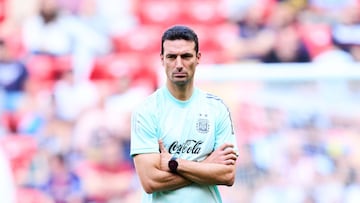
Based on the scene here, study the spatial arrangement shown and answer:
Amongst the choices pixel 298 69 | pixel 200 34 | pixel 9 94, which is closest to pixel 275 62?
pixel 298 69

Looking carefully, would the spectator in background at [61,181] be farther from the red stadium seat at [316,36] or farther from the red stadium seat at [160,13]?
the red stadium seat at [316,36]

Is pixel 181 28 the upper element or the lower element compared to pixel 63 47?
upper

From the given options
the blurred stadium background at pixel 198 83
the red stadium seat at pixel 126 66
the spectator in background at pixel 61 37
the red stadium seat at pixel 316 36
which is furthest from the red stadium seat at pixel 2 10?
the red stadium seat at pixel 316 36

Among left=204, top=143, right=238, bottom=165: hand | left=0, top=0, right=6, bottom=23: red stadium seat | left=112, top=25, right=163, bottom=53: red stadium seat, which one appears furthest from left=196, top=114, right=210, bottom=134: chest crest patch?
left=0, top=0, right=6, bottom=23: red stadium seat

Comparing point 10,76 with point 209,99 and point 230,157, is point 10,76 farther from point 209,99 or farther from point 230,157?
point 230,157

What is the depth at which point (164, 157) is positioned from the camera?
438cm

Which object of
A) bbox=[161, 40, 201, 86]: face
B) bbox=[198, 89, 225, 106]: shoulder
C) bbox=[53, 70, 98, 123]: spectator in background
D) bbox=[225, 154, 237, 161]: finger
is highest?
bbox=[161, 40, 201, 86]: face

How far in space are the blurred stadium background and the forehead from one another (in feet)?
13.6

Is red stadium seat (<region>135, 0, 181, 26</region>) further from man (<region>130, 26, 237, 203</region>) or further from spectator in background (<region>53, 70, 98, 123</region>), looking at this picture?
man (<region>130, 26, 237, 203</region>)

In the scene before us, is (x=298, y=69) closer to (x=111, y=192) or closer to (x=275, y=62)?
(x=275, y=62)

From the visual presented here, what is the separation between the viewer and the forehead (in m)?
4.38

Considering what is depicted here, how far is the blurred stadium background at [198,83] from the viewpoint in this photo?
8.60 m

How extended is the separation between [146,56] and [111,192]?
52.4 inches

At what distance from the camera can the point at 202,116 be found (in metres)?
4.45
